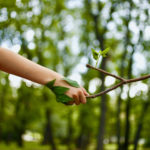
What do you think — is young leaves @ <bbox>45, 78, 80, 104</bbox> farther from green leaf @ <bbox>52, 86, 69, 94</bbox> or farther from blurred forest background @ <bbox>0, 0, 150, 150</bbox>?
blurred forest background @ <bbox>0, 0, 150, 150</bbox>

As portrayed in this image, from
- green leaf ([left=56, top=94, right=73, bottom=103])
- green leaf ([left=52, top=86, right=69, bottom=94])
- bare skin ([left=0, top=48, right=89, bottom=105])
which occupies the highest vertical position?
bare skin ([left=0, top=48, right=89, bottom=105])

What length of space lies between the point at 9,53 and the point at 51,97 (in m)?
9.21

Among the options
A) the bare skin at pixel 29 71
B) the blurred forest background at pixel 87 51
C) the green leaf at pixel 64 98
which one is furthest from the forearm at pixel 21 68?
the blurred forest background at pixel 87 51

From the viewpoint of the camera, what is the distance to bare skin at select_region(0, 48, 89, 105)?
981mm

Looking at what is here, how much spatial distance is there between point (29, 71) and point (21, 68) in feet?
0.13

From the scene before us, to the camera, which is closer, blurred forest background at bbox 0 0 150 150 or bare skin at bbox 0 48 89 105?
bare skin at bbox 0 48 89 105

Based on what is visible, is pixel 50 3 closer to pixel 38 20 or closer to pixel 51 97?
pixel 38 20

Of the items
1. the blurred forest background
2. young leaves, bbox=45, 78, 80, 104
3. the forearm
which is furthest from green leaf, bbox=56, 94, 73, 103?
the blurred forest background

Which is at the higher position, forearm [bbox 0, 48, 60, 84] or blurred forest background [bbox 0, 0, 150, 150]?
blurred forest background [bbox 0, 0, 150, 150]

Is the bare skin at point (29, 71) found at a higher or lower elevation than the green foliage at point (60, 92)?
higher

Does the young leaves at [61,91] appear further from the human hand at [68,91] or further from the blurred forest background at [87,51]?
the blurred forest background at [87,51]

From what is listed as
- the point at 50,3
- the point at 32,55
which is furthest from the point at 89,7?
the point at 32,55

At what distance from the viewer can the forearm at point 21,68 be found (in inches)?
38.5

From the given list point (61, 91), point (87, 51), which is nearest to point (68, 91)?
point (61, 91)
